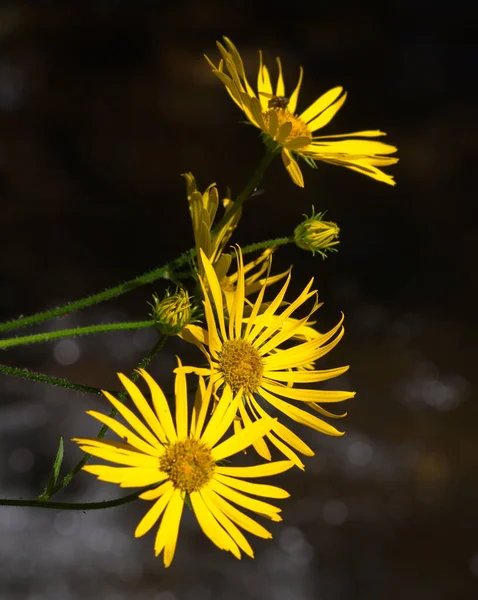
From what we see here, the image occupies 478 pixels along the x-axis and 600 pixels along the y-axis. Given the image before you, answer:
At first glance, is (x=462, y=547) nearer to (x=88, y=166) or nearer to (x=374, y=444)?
(x=374, y=444)

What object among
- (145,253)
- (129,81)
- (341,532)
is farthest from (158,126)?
(341,532)

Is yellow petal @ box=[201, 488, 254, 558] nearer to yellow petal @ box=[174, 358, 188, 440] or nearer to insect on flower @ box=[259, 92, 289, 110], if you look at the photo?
yellow petal @ box=[174, 358, 188, 440]

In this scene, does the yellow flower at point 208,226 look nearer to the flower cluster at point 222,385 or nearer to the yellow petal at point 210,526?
Answer: the flower cluster at point 222,385

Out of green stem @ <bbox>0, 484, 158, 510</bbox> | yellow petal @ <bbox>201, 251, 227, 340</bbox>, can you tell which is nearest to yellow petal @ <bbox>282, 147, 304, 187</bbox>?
yellow petal @ <bbox>201, 251, 227, 340</bbox>

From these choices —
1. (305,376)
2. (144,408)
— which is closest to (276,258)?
(305,376)

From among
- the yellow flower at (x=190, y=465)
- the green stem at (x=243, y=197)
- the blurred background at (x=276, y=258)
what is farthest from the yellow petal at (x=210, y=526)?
the blurred background at (x=276, y=258)

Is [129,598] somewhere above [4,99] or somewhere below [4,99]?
below

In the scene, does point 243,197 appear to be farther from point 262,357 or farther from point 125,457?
point 125,457
